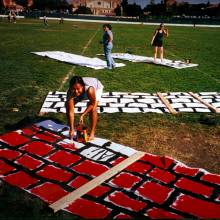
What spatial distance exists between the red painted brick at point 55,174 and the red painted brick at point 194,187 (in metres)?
1.95

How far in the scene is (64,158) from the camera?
249 inches

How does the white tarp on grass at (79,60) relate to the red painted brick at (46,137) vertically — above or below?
above

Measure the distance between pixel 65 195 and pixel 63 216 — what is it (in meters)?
0.50

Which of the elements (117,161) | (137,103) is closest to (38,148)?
(117,161)

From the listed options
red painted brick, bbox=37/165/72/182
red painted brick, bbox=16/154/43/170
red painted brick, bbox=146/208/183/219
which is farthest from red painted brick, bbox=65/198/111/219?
red painted brick, bbox=16/154/43/170

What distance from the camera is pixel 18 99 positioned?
10242 millimetres

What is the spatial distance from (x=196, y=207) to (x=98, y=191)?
5.15 ft

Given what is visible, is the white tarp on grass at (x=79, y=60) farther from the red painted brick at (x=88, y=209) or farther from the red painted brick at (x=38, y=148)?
the red painted brick at (x=88, y=209)

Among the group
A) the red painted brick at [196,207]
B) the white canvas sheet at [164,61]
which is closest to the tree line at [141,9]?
the white canvas sheet at [164,61]

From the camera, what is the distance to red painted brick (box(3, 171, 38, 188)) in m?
5.38

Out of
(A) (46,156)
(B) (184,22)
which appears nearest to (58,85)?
(A) (46,156)

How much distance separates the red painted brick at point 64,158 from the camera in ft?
20.2

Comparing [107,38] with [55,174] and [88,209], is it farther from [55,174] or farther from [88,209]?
[88,209]

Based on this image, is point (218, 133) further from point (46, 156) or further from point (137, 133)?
point (46, 156)
